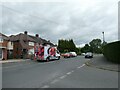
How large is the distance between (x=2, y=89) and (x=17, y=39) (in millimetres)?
53211

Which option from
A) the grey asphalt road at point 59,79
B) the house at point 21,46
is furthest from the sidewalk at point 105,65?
the house at point 21,46

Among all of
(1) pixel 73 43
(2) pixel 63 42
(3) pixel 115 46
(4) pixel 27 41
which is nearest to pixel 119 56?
(3) pixel 115 46

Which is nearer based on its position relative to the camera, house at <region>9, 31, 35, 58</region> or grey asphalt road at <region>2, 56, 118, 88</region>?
grey asphalt road at <region>2, 56, 118, 88</region>

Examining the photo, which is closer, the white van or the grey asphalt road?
the grey asphalt road

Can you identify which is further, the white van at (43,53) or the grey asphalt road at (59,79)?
the white van at (43,53)

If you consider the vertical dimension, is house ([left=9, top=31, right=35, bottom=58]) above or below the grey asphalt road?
above

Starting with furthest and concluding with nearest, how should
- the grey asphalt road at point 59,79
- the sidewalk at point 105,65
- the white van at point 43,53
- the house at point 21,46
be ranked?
1. the house at point 21,46
2. the white van at point 43,53
3. the sidewalk at point 105,65
4. the grey asphalt road at point 59,79

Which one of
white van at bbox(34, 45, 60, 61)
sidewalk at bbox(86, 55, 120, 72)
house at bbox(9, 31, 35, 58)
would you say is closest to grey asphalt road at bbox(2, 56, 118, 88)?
sidewalk at bbox(86, 55, 120, 72)

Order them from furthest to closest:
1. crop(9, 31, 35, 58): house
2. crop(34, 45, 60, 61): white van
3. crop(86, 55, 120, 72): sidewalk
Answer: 1. crop(9, 31, 35, 58): house
2. crop(34, 45, 60, 61): white van
3. crop(86, 55, 120, 72): sidewalk

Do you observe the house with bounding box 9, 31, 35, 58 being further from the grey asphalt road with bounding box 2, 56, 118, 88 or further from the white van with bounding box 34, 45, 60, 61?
the grey asphalt road with bounding box 2, 56, 118, 88

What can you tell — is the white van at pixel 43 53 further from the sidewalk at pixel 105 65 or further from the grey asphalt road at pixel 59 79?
the grey asphalt road at pixel 59 79

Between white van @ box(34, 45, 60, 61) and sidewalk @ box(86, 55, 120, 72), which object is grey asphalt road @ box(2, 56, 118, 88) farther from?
white van @ box(34, 45, 60, 61)

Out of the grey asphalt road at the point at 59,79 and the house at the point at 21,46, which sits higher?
the house at the point at 21,46

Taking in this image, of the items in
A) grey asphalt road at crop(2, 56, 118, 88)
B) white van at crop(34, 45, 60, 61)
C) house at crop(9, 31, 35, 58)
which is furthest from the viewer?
house at crop(9, 31, 35, 58)
